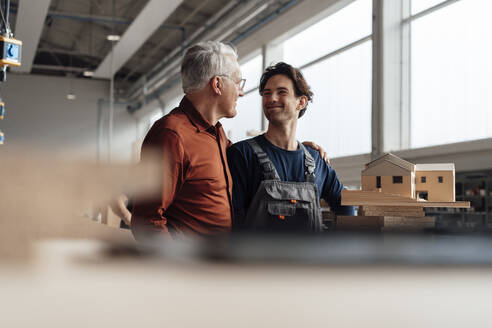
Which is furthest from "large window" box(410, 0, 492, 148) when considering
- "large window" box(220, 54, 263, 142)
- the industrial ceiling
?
"large window" box(220, 54, 263, 142)

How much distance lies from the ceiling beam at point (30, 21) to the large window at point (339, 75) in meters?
4.47

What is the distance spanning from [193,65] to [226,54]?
111mm

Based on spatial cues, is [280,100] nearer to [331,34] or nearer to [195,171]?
[195,171]

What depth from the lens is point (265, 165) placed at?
1.77 metres

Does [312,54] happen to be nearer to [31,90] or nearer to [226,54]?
[226,54]

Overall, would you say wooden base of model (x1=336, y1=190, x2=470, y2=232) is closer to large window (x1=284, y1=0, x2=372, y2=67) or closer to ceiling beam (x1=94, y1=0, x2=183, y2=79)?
large window (x1=284, y1=0, x2=372, y2=67)

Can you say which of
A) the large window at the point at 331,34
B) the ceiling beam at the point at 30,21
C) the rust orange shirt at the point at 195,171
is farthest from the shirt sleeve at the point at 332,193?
the ceiling beam at the point at 30,21

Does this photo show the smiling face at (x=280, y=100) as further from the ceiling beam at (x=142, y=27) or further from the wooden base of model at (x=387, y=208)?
the ceiling beam at (x=142, y=27)

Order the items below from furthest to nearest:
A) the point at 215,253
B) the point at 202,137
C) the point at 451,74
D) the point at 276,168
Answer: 1. the point at 451,74
2. the point at 276,168
3. the point at 202,137
4. the point at 215,253

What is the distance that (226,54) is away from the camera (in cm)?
174

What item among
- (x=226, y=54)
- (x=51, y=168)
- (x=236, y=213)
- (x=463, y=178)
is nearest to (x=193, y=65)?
(x=226, y=54)

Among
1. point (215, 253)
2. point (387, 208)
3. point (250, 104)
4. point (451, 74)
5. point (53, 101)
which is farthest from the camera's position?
point (53, 101)

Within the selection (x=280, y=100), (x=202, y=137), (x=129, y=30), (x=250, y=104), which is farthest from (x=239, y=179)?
(x=250, y=104)

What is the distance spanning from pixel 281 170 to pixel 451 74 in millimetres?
5948
